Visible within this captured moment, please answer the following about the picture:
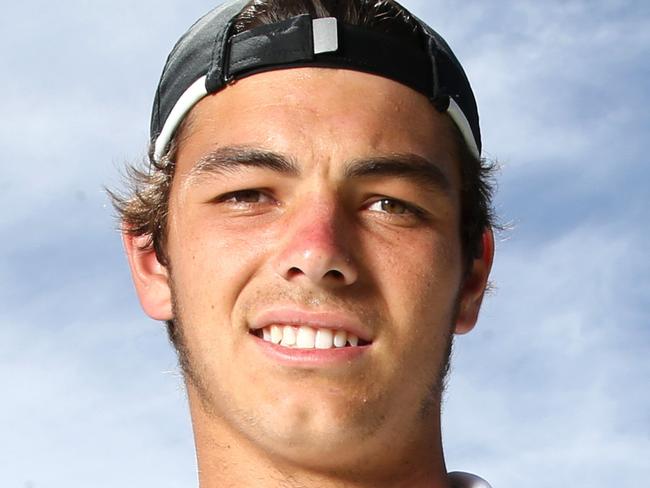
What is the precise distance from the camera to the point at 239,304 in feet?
12.4

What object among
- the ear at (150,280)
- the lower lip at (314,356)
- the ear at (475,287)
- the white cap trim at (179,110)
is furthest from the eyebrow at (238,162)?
the ear at (475,287)

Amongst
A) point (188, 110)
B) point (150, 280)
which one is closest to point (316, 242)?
point (188, 110)

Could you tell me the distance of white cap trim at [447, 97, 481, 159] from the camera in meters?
4.22

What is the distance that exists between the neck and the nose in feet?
2.03

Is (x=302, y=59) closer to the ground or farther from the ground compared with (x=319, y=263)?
farther from the ground

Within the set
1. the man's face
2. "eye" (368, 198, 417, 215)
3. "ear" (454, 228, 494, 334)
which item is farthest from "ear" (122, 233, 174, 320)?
"ear" (454, 228, 494, 334)

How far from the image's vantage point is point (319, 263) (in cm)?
360

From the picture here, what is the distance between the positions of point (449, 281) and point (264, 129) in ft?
2.94

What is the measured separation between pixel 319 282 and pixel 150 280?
1073mm

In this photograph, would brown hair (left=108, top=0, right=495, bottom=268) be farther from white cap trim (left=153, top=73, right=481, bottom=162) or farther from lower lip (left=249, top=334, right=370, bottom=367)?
lower lip (left=249, top=334, right=370, bottom=367)

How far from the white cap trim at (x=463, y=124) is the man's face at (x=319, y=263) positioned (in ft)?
0.44

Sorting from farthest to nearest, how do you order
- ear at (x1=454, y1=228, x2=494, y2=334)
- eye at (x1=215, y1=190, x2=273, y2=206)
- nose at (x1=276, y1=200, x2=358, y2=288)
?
1. ear at (x1=454, y1=228, x2=494, y2=334)
2. eye at (x1=215, y1=190, x2=273, y2=206)
3. nose at (x1=276, y1=200, x2=358, y2=288)

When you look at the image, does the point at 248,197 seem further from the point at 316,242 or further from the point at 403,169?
the point at 403,169

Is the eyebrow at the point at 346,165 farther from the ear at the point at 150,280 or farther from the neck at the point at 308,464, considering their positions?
the neck at the point at 308,464
